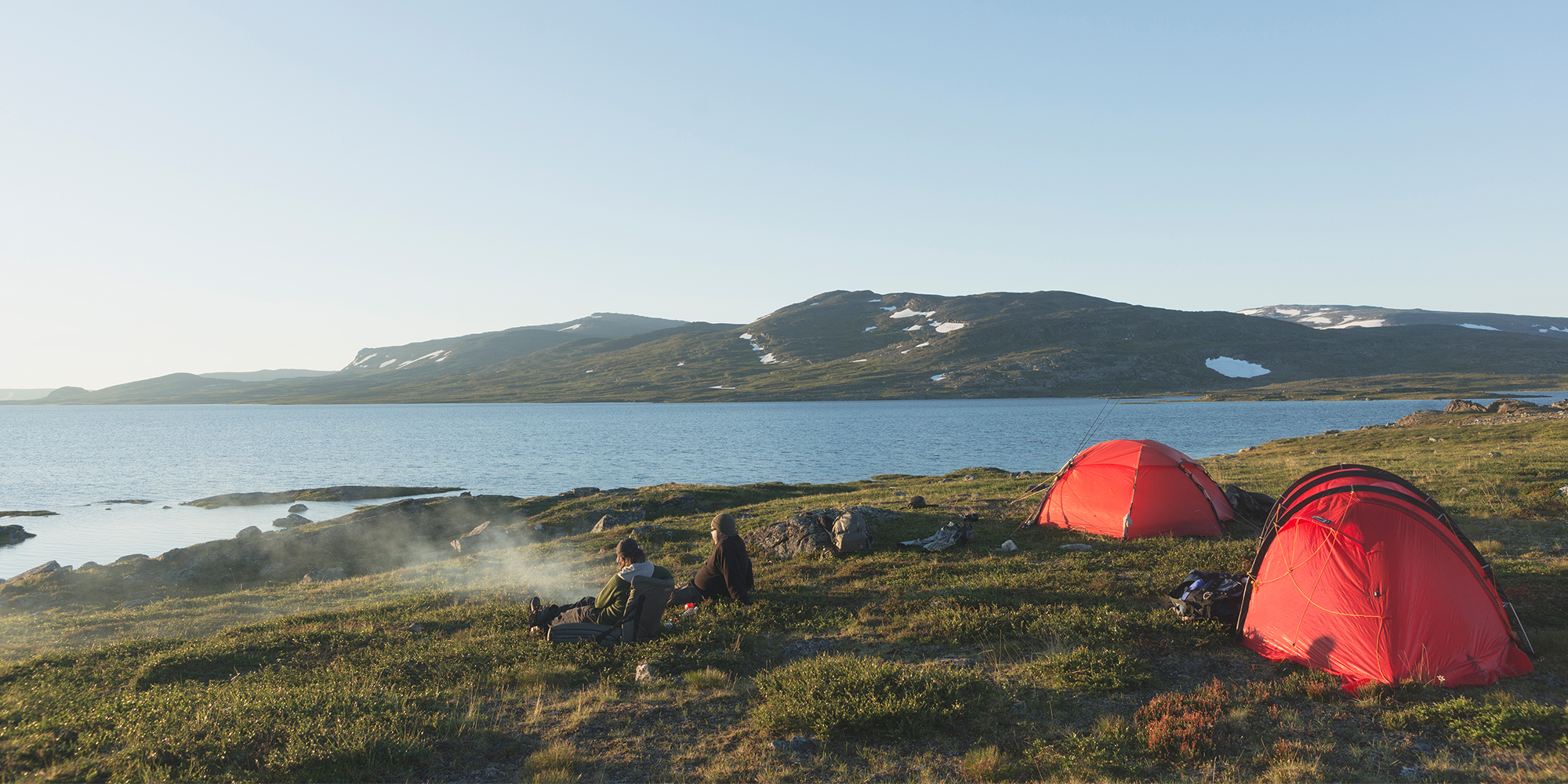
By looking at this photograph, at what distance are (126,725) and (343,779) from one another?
11.0 ft

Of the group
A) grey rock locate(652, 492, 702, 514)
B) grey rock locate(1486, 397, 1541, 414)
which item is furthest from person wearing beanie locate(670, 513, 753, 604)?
grey rock locate(1486, 397, 1541, 414)

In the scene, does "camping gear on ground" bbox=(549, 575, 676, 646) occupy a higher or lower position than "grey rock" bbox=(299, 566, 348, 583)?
higher

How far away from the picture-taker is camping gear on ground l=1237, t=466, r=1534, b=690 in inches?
365

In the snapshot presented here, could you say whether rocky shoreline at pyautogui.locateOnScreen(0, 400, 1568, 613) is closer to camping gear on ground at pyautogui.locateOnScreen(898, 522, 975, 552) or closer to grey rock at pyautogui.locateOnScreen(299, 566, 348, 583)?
grey rock at pyautogui.locateOnScreen(299, 566, 348, 583)

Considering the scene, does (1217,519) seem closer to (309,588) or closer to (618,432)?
(309,588)

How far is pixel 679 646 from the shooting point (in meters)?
11.1

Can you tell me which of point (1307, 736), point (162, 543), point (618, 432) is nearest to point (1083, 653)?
point (1307, 736)

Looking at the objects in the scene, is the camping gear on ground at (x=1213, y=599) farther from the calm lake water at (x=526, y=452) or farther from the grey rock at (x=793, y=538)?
the calm lake water at (x=526, y=452)

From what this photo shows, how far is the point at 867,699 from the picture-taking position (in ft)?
27.8

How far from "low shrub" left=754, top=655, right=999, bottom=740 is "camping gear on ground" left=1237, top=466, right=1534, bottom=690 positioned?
16.6ft

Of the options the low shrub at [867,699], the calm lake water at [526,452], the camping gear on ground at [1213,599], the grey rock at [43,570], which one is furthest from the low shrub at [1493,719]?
the grey rock at [43,570]

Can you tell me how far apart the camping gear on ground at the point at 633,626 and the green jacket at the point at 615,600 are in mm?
88

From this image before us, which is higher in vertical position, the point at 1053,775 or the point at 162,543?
the point at 1053,775

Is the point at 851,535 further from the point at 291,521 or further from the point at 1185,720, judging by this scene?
the point at 291,521
